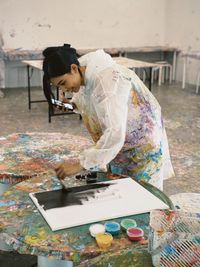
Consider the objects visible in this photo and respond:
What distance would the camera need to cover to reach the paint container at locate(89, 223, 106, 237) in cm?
122

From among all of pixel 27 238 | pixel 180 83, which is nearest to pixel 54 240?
pixel 27 238

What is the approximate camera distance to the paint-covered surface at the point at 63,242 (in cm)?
109

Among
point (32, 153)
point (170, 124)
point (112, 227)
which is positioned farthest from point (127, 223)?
point (170, 124)

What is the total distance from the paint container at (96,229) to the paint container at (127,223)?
7 cm

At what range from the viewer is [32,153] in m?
1.98

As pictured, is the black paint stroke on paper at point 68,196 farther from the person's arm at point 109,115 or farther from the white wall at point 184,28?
the white wall at point 184,28

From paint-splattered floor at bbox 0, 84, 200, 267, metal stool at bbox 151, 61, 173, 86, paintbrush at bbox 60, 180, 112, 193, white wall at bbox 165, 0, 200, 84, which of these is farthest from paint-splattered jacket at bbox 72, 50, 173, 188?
metal stool at bbox 151, 61, 173, 86

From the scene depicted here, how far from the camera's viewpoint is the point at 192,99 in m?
6.54

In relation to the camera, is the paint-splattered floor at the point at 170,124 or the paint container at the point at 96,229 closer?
the paint container at the point at 96,229

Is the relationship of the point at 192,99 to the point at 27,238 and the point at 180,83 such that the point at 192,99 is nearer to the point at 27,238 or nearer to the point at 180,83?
the point at 180,83

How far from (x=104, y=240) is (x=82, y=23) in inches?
268

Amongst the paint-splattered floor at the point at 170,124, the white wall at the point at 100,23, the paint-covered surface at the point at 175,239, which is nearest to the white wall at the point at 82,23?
the white wall at the point at 100,23

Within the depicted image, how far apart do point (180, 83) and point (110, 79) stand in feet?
22.1

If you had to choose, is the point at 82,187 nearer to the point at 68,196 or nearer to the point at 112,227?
the point at 68,196
